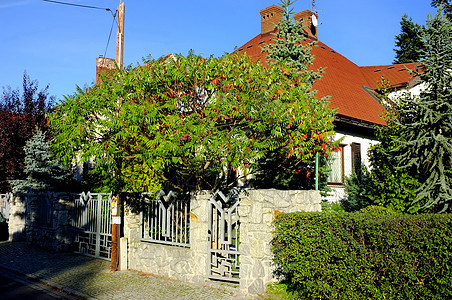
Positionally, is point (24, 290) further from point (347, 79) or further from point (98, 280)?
point (347, 79)

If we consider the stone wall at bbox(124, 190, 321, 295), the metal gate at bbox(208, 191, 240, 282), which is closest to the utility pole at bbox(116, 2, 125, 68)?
the stone wall at bbox(124, 190, 321, 295)

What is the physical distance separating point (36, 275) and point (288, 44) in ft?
30.5

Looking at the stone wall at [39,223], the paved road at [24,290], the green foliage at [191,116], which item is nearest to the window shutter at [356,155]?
the green foliage at [191,116]

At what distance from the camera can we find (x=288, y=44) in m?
12.5

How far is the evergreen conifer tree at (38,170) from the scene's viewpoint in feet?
61.7

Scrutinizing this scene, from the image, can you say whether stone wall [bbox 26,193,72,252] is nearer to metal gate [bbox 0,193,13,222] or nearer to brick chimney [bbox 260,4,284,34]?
metal gate [bbox 0,193,13,222]

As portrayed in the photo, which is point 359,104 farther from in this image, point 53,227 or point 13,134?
point 13,134

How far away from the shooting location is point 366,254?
6023 mm

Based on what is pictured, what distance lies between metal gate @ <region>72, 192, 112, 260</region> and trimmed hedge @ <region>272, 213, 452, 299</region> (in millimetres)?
6522

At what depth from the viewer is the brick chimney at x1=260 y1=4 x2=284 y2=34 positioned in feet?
72.3

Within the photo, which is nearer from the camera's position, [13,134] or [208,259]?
[208,259]

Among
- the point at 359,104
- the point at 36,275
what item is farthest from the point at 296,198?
the point at 359,104

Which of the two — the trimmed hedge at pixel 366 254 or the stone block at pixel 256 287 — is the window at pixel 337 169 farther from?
the trimmed hedge at pixel 366 254

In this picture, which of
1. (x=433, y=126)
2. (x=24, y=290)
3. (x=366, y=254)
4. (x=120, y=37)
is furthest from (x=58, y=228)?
(x=433, y=126)
